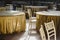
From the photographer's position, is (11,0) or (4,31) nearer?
(4,31)

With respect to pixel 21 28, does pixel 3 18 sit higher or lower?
higher

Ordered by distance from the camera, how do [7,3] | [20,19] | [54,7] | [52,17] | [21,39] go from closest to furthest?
[21,39], [52,17], [20,19], [54,7], [7,3]

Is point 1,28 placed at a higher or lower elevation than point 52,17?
lower

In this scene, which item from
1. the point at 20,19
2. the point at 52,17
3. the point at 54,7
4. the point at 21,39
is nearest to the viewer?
the point at 21,39

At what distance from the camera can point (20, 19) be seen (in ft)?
16.7

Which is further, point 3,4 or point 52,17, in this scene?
point 3,4

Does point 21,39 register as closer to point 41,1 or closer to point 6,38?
point 6,38

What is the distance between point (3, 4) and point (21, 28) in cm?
477

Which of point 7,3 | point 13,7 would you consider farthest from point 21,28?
point 7,3

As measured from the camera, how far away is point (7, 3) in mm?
9750

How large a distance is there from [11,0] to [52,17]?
5.61m

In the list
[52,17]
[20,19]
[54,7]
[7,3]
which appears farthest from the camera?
[7,3]

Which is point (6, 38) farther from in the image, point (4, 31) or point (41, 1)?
point (41, 1)

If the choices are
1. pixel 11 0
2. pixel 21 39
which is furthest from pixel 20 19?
pixel 11 0
